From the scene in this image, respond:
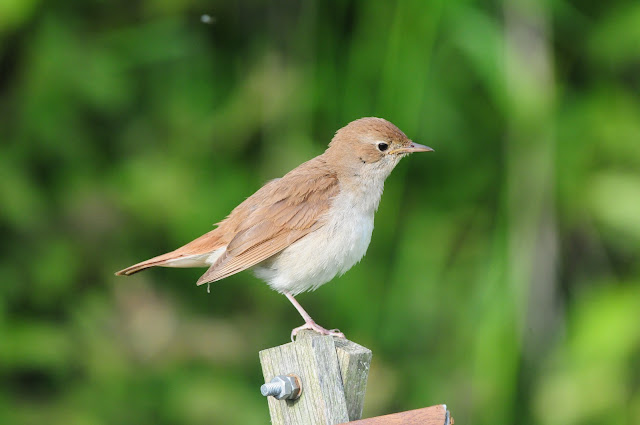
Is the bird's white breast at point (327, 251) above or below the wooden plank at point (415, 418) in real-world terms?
above

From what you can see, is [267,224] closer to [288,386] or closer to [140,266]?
[140,266]

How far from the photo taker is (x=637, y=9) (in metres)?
5.12

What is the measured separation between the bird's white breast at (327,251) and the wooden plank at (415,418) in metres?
1.40

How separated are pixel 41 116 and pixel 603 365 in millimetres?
3593

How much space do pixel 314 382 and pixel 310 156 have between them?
2705mm

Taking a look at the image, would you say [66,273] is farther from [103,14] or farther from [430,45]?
[430,45]

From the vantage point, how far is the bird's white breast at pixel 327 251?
3.82 meters

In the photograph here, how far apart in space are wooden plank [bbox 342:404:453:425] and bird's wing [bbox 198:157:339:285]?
1433 mm

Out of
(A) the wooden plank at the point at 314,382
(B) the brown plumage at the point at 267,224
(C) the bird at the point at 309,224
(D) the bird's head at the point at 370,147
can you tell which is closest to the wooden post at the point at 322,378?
(A) the wooden plank at the point at 314,382

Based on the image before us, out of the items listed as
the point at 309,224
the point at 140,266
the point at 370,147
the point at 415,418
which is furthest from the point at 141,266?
the point at 415,418

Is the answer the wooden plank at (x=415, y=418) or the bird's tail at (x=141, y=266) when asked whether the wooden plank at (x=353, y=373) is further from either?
the bird's tail at (x=141, y=266)

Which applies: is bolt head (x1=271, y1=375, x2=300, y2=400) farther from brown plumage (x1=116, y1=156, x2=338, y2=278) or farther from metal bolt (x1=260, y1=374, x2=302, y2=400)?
brown plumage (x1=116, y1=156, x2=338, y2=278)

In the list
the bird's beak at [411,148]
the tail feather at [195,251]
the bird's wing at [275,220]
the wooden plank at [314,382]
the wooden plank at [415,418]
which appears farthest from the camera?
the bird's beak at [411,148]

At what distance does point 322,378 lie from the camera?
2.56 meters
